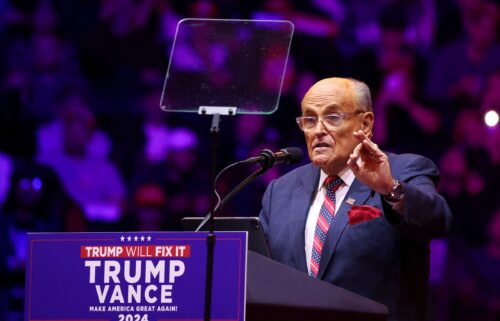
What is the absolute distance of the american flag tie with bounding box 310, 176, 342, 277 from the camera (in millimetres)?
2824

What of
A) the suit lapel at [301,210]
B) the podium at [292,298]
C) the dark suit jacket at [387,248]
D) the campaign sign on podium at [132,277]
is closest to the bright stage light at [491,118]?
the suit lapel at [301,210]

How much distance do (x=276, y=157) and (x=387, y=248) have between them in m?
0.45

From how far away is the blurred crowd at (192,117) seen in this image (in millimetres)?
5004

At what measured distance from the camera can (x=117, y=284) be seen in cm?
217

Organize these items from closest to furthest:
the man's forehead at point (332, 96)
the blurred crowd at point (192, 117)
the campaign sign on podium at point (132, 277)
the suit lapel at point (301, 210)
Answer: the campaign sign on podium at point (132, 277), the suit lapel at point (301, 210), the man's forehead at point (332, 96), the blurred crowd at point (192, 117)

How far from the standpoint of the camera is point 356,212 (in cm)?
265

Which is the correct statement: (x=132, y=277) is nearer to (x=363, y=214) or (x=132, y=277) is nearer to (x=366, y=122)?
(x=363, y=214)

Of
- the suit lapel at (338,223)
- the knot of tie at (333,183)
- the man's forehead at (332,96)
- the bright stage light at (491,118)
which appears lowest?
the suit lapel at (338,223)

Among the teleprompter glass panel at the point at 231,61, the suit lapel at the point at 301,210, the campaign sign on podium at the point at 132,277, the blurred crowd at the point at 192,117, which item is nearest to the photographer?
the campaign sign on podium at the point at 132,277

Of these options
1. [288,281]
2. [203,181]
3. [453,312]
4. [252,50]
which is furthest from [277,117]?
[288,281]

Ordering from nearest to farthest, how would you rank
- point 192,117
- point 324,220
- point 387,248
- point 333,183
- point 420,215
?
point 420,215 → point 387,248 → point 324,220 → point 333,183 → point 192,117

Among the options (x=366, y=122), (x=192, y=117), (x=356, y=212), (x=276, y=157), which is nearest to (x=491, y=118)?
(x=192, y=117)

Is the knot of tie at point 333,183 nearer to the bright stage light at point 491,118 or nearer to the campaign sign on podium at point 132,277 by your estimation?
the campaign sign on podium at point 132,277

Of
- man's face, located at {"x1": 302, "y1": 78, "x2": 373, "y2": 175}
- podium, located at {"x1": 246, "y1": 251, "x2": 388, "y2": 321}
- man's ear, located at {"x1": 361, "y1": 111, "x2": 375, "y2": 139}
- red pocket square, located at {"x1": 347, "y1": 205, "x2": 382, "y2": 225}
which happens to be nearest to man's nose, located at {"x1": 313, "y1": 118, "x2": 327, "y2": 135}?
man's face, located at {"x1": 302, "y1": 78, "x2": 373, "y2": 175}
